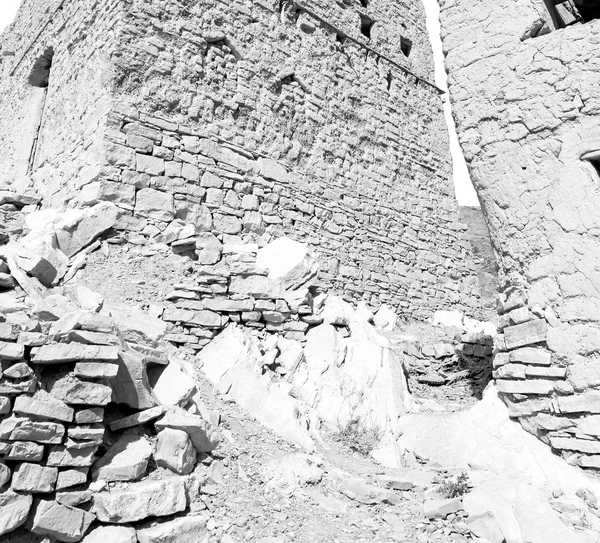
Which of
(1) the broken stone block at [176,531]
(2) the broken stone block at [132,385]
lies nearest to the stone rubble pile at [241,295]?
(2) the broken stone block at [132,385]

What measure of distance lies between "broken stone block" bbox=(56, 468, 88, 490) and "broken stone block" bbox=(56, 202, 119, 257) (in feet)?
10.0

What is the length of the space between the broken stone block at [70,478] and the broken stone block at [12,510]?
145mm

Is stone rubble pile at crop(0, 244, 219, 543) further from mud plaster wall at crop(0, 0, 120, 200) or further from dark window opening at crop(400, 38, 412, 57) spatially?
dark window opening at crop(400, 38, 412, 57)

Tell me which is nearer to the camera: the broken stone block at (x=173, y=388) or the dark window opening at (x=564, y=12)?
the broken stone block at (x=173, y=388)

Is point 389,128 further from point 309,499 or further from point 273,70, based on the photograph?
point 309,499

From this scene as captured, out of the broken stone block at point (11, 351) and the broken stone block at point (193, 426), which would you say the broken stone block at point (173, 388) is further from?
the broken stone block at point (11, 351)

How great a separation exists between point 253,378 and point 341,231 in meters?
3.81

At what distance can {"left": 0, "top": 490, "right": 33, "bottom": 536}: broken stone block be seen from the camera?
232 cm

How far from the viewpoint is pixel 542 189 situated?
12.5 feet

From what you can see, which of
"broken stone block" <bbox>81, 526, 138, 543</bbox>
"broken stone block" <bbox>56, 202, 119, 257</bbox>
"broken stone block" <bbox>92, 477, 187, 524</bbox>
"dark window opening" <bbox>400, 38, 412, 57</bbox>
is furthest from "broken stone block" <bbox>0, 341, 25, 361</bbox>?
"dark window opening" <bbox>400, 38, 412, 57</bbox>

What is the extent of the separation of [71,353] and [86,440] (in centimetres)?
46

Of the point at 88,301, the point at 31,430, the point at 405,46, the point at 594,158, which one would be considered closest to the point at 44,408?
the point at 31,430

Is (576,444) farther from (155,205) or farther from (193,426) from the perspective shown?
(155,205)

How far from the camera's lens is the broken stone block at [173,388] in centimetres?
328
